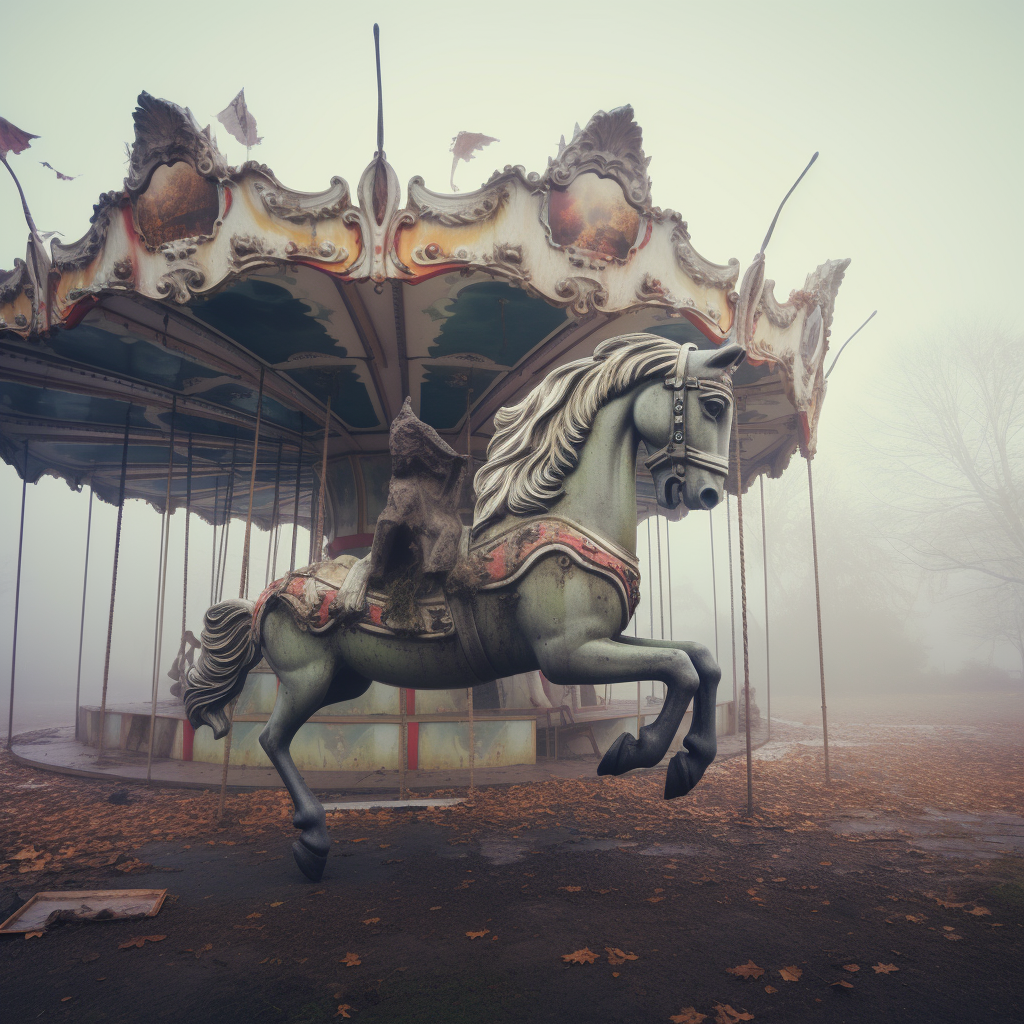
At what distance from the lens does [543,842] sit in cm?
440

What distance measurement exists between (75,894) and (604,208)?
226 inches

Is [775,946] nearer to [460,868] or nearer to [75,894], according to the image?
[460,868]

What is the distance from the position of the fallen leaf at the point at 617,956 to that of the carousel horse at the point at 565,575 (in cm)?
62

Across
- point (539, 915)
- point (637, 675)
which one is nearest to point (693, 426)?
point (637, 675)

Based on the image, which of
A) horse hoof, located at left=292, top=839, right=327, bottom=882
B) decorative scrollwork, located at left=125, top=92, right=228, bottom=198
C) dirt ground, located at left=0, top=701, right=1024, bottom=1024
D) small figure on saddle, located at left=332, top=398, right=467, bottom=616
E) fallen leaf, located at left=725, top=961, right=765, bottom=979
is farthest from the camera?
decorative scrollwork, located at left=125, top=92, right=228, bottom=198

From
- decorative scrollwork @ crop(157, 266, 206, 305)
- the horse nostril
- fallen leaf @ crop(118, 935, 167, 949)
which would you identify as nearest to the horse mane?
the horse nostril

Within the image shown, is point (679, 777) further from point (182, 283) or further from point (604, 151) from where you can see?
point (182, 283)

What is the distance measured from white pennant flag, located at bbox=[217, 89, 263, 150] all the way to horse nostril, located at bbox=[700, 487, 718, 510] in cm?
578

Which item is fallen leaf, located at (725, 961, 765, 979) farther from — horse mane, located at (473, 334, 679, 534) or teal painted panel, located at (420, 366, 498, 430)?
teal painted panel, located at (420, 366, 498, 430)

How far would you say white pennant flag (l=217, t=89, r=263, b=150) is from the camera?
242 inches

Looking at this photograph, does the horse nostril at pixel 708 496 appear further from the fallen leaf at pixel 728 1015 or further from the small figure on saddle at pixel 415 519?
the fallen leaf at pixel 728 1015

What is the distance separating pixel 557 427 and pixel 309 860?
2672mm

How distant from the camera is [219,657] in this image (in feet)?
13.0

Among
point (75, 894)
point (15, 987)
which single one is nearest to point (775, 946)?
point (15, 987)
